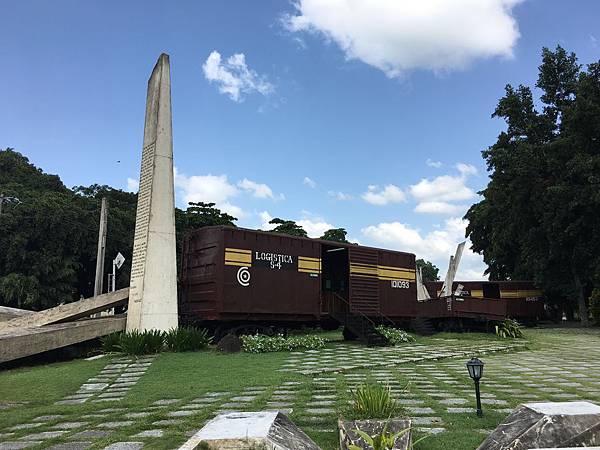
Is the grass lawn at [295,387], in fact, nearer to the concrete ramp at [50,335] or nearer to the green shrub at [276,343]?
the concrete ramp at [50,335]

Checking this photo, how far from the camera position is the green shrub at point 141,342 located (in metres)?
10.5

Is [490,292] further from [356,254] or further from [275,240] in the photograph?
[275,240]

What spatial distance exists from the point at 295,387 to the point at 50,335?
6.38 meters

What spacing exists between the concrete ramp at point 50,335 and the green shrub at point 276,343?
305cm

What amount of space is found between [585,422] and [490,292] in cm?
2460

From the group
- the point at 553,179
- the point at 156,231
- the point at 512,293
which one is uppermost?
the point at 553,179

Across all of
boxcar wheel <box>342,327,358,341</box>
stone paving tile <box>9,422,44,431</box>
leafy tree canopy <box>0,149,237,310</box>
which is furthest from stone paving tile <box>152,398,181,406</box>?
leafy tree canopy <box>0,149,237,310</box>

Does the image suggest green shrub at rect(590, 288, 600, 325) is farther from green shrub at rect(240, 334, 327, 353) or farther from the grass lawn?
green shrub at rect(240, 334, 327, 353)

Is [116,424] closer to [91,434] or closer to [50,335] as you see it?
[91,434]

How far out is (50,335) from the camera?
33.8 ft

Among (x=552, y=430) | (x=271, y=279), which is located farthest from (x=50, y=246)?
(x=552, y=430)

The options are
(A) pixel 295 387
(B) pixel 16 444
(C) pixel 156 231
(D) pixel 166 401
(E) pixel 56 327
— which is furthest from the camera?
(C) pixel 156 231

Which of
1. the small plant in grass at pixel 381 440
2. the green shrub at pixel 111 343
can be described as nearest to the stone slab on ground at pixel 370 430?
the small plant in grass at pixel 381 440

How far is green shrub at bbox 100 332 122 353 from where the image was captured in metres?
10.9
